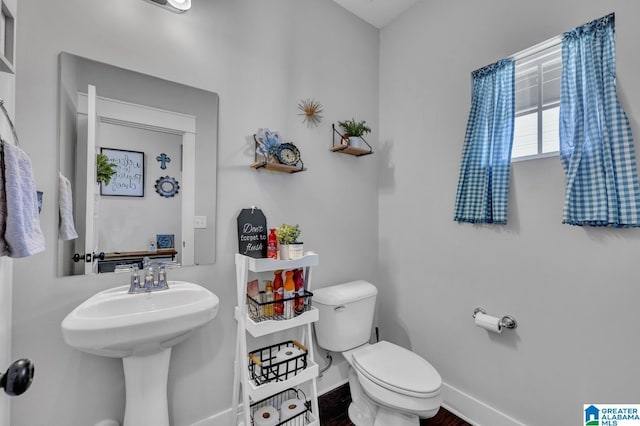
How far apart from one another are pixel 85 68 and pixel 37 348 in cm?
117

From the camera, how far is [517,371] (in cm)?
152

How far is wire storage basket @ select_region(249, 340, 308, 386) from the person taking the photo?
1408mm

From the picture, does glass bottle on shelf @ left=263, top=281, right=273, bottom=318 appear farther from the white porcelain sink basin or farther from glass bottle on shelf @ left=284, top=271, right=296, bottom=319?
the white porcelain sink basin

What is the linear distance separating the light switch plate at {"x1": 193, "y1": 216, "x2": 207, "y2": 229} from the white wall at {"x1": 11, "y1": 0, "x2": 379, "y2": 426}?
88mm

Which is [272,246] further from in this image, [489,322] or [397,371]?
[489,322]

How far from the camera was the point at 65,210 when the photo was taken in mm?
1151

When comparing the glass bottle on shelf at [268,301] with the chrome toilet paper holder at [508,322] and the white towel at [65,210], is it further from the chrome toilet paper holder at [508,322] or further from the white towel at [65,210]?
the chrome toilet paper holder at [508,322]

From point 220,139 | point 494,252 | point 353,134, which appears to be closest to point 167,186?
point 220,139

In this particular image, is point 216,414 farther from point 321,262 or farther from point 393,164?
point 393,164

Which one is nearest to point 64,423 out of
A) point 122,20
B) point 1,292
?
point 1,292

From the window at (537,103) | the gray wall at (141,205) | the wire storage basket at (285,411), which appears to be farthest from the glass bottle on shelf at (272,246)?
the window at (537,103)

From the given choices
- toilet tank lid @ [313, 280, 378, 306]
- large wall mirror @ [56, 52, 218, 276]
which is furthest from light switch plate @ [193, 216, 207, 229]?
toilet tank lid @ [313, 280, 378, 306]

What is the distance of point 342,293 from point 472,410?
1.04 metres

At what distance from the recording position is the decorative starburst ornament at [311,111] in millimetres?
1864
